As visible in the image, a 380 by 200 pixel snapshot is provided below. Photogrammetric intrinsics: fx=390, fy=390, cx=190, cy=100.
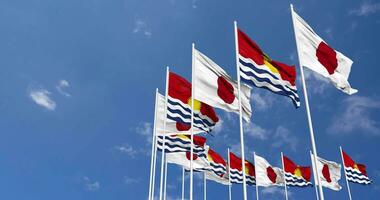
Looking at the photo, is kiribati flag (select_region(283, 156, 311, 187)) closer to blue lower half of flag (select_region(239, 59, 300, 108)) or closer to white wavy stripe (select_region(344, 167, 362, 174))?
white wavy stripe (select_region(344, 167, 362, 174))

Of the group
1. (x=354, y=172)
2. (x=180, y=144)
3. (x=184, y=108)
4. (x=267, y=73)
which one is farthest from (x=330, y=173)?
(x=267, y=73)

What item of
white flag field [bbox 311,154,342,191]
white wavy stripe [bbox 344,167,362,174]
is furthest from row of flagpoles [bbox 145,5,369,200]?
white wavy stripe [bbox 344,167,362,174]

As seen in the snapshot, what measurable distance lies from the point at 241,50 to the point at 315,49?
301 centimetres

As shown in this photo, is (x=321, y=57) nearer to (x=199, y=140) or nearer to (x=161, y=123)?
(x=199, y=140)

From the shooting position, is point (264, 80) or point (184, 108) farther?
point (184, 108)

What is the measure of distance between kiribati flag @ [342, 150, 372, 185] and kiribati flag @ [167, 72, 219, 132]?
70.1ft

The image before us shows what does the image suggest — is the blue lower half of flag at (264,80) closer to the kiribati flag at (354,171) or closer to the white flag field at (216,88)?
the white flag field at (216,88)

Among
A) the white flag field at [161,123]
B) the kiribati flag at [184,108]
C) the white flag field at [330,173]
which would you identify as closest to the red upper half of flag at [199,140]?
the white flag field at [161,123]

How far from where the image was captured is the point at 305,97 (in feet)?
47.0

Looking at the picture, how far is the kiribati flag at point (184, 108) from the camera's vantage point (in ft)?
64.3

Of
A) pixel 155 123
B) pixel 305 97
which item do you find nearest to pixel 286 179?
pixel 155 123

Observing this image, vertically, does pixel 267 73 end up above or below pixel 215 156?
below

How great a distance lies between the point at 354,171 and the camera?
36438 mm

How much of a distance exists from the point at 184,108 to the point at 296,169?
19553 millimetres
